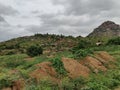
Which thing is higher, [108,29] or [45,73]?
[108,29]

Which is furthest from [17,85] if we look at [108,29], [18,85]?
[108,29]

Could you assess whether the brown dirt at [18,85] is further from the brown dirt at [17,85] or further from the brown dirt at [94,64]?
the brown dirt at [94,64]

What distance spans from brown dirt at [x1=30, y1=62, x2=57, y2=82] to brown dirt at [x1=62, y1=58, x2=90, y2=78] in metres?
1.52

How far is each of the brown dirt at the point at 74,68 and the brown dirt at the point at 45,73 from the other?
1516 mm

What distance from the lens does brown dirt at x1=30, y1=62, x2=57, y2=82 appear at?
2284 centimetres

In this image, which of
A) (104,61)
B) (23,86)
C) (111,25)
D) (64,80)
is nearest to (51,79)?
(64,80)

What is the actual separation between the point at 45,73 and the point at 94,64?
681 cm

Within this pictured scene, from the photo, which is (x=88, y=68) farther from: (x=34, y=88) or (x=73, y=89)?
(x=34, y=88)

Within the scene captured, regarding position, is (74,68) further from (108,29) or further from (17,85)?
(108,29)

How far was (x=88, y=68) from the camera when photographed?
27.6 m

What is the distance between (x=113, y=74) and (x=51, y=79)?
6737 millimetres

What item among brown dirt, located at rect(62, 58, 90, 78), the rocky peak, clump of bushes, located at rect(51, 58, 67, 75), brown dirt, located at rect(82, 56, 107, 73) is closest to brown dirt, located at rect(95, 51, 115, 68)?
brown dirt, located at rect(82, 56, 107, 73)

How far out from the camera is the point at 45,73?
78.4 feet

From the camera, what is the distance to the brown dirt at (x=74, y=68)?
25.2m
